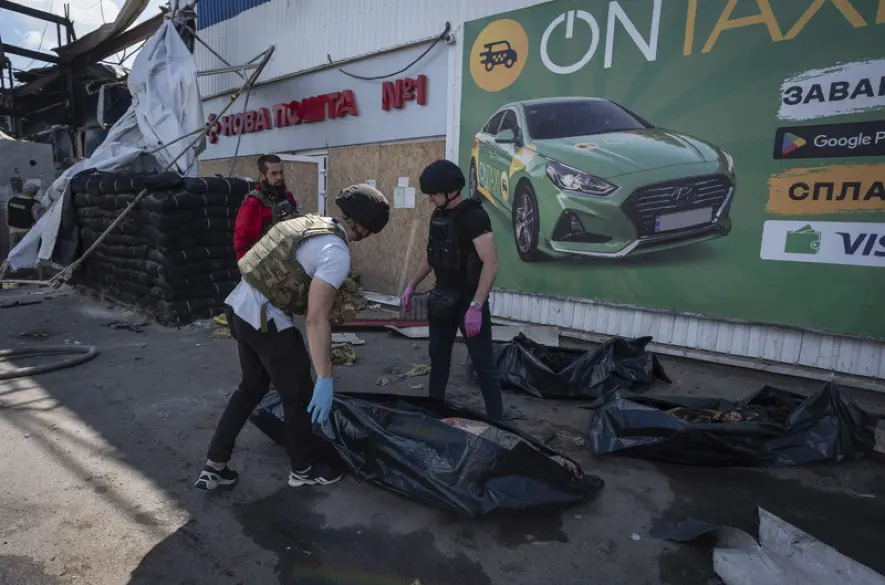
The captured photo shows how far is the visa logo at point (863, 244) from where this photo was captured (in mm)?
4555

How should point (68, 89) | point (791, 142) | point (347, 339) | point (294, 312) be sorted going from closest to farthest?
point (294, 312) → point (791, 142) → point (347, 339) → point (68, 89)

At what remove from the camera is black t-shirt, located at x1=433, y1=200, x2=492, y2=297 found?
345 cm

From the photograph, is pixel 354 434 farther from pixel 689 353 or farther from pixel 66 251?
pixel 66 251

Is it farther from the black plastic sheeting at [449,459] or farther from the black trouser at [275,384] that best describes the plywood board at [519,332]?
the black trouser at [275,384]

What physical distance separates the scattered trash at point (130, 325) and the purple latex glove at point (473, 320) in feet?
15.1

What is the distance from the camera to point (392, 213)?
321 inches

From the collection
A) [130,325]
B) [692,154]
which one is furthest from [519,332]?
[130,325]

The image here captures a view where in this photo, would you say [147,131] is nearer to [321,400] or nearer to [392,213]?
[392,213]

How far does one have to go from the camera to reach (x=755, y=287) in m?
5.17

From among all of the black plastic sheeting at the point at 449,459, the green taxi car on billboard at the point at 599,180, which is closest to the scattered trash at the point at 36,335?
the black plastic sheeting at the point at 449,459

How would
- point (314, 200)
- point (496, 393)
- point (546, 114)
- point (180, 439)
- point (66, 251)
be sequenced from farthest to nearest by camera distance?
point (314, 200), point (66, 251), point (546, 114), point (496, 393), point (180, 439)

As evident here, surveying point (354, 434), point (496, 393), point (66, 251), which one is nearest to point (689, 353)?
point (496, 393)

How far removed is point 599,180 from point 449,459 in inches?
165

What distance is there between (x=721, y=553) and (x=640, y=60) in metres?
5.16
